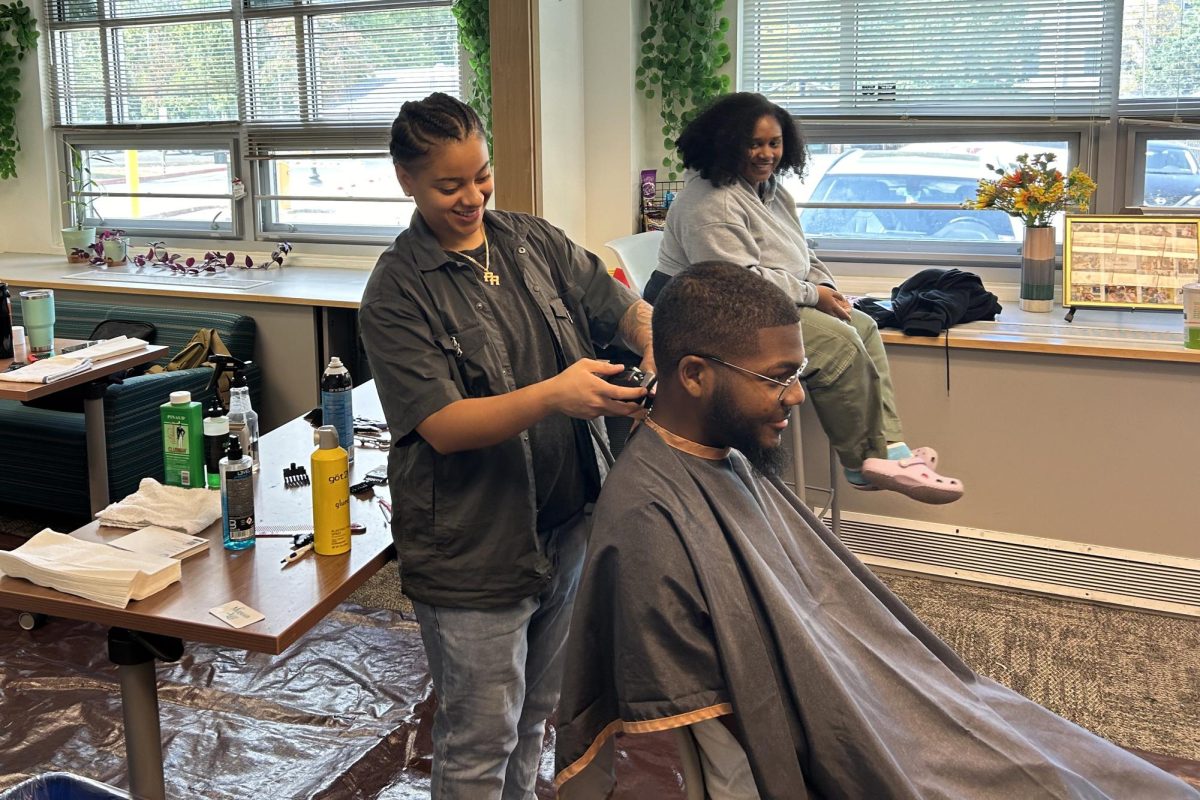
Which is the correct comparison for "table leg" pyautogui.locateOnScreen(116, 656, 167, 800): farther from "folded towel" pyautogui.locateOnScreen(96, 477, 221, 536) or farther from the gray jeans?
the gray jeans

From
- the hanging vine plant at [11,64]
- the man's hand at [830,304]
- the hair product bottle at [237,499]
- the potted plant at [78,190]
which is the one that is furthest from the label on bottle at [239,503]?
the hanging vine plant at [11,64]

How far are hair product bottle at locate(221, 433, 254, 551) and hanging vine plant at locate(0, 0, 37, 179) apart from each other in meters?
4.25

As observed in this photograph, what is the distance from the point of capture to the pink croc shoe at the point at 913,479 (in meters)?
2.72

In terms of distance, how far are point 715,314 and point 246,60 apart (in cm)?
412

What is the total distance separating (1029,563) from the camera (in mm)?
3361

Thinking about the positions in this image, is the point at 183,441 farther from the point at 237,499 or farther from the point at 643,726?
the point at 643,726

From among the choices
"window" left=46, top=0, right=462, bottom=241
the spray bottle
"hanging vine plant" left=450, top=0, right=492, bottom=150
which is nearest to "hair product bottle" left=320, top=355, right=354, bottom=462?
the spray bottle

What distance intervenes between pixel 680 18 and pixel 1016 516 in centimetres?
206

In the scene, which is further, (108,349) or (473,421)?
(108,349)

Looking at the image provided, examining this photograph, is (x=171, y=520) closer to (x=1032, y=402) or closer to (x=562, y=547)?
(x=562, y=547)

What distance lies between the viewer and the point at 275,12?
15.9 feet

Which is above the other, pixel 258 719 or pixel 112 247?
pixel 112 247

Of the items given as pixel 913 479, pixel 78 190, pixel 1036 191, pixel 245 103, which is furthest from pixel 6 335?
pixel 1036 191

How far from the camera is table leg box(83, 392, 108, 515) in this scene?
3.25 m
